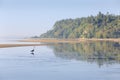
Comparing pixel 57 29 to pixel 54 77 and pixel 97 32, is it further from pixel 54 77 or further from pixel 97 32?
pixel 54 77

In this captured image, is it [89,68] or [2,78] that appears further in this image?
[89,68]

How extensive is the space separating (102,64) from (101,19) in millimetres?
96597

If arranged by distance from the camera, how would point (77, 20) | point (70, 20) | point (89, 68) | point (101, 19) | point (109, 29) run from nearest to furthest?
point (89, 68)
point (109, 29)
point (101, 19)
point (77, 20)
point (70, 20)

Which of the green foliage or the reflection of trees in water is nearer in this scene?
the reflection of trees in water

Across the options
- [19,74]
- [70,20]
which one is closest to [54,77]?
[19,74]

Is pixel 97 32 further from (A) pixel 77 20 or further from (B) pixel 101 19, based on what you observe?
(A) pixel 77 20

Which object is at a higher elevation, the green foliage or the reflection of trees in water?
the green foliage

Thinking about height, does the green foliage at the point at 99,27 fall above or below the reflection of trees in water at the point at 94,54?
above

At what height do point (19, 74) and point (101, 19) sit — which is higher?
point (101, 19)

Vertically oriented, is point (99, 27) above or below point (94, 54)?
above

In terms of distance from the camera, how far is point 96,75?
25688 mm

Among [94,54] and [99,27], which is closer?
[94,54]

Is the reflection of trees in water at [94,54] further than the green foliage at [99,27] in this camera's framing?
No

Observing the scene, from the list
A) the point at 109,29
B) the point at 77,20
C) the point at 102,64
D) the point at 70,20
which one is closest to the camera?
the point at 102,64
